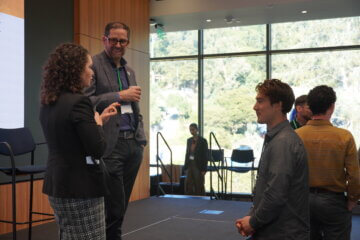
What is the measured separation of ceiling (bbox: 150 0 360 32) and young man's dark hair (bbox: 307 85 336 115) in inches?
186

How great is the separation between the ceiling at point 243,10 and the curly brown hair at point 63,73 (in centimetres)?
563

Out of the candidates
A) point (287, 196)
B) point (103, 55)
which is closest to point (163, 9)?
point (103, 55)

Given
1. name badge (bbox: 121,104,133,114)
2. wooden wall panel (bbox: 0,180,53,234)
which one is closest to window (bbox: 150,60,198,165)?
wooden wall panel (bbox: 0,180,53,234)

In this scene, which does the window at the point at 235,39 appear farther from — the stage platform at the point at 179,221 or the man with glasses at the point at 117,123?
the man with glasses at the point at 117,123

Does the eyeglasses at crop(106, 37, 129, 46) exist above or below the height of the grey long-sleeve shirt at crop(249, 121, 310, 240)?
above

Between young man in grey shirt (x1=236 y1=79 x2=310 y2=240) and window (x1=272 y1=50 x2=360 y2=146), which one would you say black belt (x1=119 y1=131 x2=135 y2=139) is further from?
window (x1=272 y1=50 x2=360 y2=146)

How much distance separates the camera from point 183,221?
527 cm

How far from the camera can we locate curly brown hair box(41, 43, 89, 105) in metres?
2.06

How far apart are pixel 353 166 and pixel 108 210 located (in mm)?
1448

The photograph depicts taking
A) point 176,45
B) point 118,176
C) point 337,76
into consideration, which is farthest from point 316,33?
point 118,176

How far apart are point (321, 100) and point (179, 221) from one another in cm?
295

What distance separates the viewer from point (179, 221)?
5262mm

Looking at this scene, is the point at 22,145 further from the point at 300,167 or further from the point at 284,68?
the point at 284,68

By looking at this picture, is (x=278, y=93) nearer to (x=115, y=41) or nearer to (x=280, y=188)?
(x=280, y=188)
